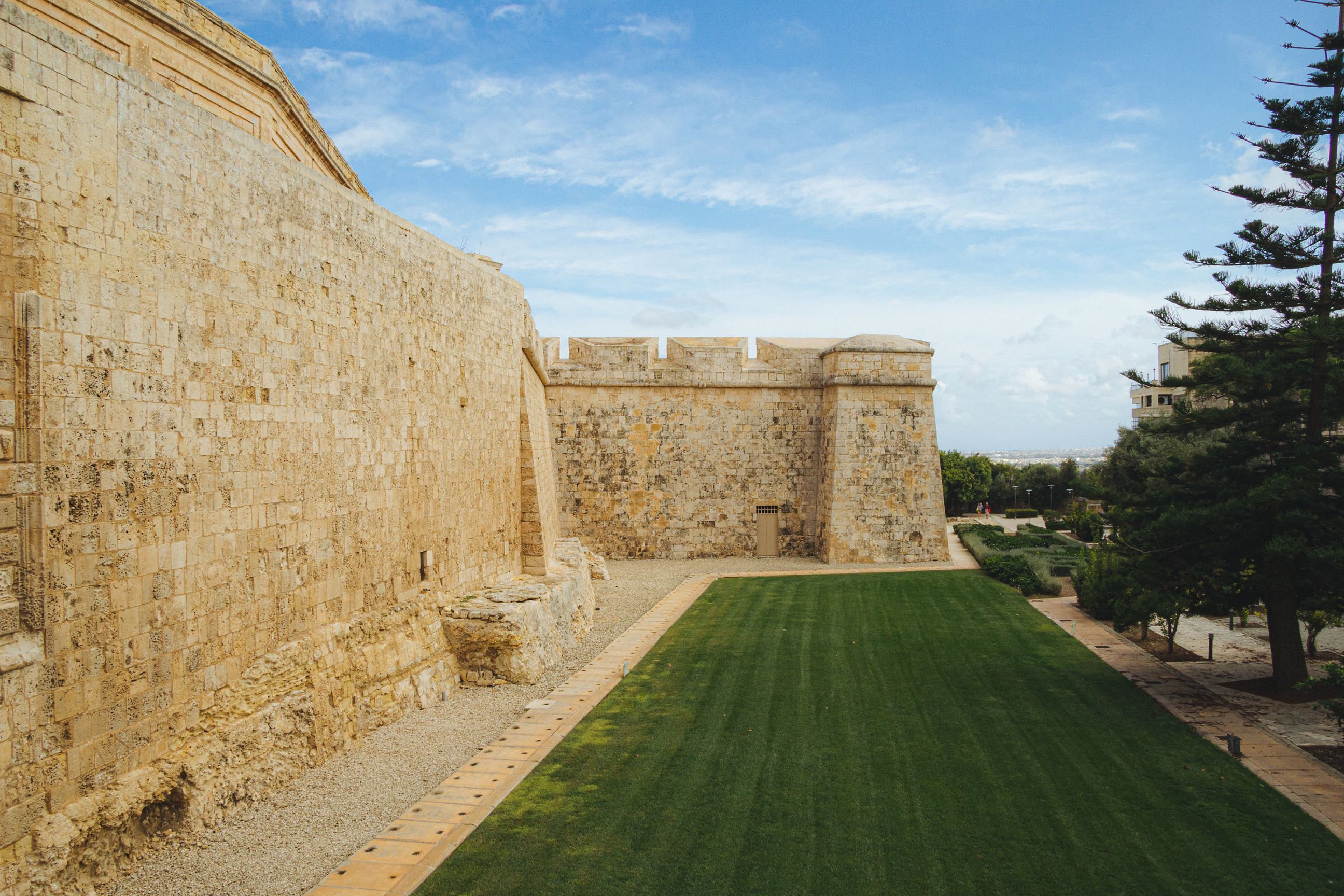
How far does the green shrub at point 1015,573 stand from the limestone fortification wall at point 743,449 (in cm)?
157

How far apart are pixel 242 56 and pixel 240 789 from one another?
29.2 feet

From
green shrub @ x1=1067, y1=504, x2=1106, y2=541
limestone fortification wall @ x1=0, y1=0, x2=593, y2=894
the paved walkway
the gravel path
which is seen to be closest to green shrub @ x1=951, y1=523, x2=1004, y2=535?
green shrub @ x1=1067, y1=504, x2=1106, y2=541

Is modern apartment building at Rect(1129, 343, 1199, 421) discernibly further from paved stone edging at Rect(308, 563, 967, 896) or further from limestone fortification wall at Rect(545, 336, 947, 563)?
paved stone edging at Rect(308, 563, 967, 896)

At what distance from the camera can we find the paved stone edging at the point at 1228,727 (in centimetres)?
700

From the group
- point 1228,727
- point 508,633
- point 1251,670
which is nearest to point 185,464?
point 508,633

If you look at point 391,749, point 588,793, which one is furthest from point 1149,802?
point 391,749

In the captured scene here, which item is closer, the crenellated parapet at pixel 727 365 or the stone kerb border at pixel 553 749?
the stone kerb border at pixel 553 749

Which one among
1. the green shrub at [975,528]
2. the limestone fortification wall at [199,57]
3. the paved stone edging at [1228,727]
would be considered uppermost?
the limestone fortification wall at [199,57]

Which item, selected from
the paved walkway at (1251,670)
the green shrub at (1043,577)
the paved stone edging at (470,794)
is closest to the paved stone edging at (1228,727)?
the paved walkway at (1251,670)

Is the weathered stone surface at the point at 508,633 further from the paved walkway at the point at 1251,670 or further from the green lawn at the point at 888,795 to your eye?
the paved walkway at the point at 1251,670

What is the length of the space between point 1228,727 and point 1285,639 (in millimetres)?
1685

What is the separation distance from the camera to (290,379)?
281 inches

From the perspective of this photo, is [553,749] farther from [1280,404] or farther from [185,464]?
[1280,404]

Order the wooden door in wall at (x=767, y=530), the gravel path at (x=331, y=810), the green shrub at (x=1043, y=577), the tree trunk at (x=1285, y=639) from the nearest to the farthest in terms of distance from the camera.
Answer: the gravel path at (x=331, y=810) < the tree trunk at (x=1285, y=639) < the green shrub at (x=1043, y=577) < the wooden door in wall at (x=767, y=530)
